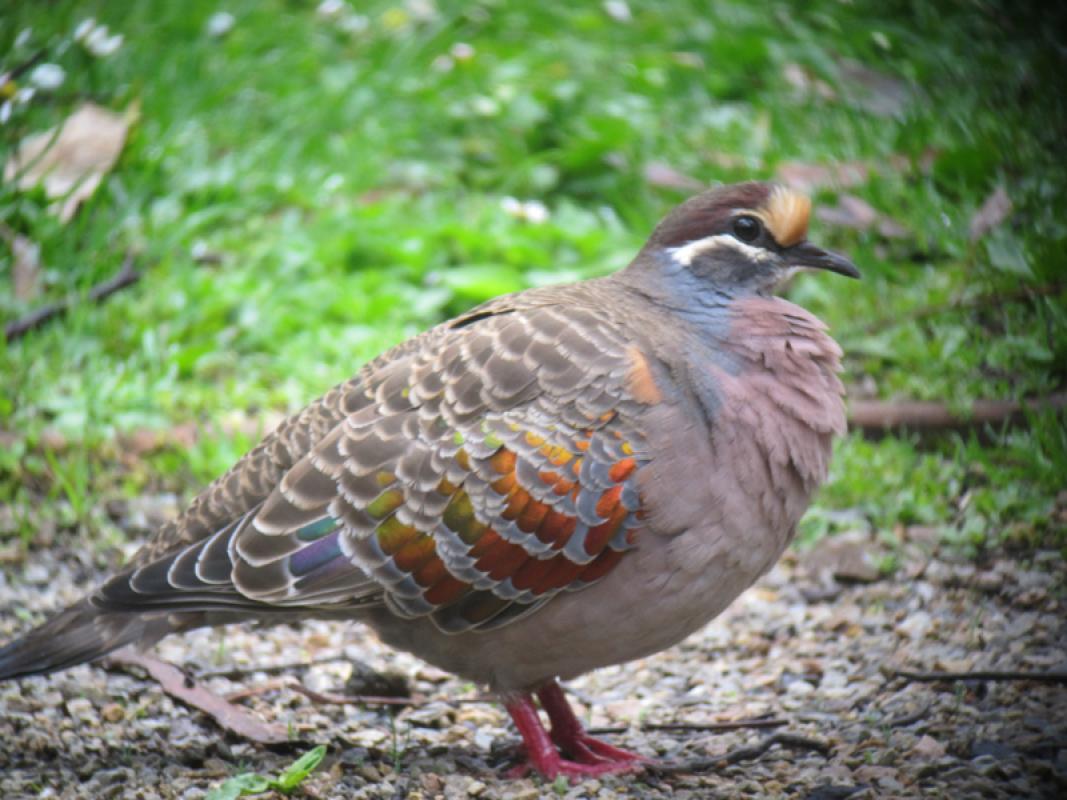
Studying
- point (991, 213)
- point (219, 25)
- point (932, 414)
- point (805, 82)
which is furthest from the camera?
point (219, 25)

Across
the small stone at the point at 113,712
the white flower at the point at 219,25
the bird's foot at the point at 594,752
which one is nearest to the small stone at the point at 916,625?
the bird's foot at the point at 594,752

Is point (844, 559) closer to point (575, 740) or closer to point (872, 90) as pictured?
point (575, 740)

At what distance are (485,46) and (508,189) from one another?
156 centimetres

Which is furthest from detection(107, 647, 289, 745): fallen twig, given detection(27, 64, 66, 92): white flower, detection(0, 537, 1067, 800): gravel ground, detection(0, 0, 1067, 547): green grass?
detection(27, 64, 66, 92): white flower

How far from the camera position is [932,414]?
16.2ft

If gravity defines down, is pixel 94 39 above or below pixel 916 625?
above

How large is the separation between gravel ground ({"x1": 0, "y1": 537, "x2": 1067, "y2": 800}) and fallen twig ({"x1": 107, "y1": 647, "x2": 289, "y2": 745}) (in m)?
0.04

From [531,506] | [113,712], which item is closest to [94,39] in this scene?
[113,712]

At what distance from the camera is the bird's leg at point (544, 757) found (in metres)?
3.51

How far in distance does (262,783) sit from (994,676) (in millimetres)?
1989

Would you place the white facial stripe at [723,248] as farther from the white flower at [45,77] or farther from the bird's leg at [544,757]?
the white flower at [45,77]

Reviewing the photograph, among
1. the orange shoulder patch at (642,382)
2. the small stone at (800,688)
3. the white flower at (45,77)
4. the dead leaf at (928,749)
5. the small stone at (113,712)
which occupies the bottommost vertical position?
the small stone at (800,688)

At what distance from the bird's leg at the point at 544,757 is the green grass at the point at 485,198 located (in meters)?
1.58

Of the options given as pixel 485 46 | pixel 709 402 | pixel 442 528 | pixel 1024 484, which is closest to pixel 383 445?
pixel 442 528
